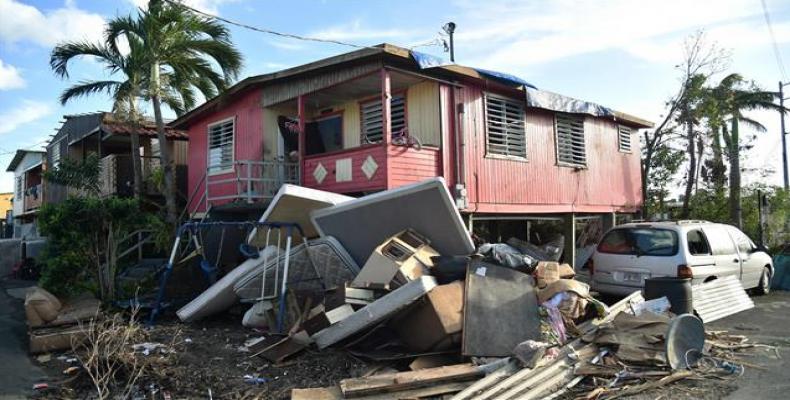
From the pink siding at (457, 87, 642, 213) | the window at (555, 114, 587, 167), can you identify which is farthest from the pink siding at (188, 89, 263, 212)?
the window at (555, 114, 587, 167)

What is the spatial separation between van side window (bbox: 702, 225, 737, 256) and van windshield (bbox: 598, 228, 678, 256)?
1119 mm

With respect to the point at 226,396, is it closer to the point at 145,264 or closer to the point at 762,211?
the point at 145,264

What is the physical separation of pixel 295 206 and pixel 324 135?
4694 millimetres

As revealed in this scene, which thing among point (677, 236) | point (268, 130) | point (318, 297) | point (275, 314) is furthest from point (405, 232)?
point (268, 130)

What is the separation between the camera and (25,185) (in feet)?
97.3

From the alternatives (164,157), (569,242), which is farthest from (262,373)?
(569,242)

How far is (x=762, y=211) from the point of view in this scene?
1548 cm

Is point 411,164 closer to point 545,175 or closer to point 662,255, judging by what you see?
point 545,175

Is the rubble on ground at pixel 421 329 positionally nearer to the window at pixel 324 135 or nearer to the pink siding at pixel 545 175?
the pink siding at pixel 545 175

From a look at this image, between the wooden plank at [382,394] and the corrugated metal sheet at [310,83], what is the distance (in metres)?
5.92

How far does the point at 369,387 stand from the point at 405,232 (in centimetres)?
306

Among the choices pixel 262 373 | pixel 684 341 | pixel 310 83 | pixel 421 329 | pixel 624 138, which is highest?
pixel 310 83

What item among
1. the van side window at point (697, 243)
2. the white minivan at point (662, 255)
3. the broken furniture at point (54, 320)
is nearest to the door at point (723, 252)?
the white minivan at point (662, 255)

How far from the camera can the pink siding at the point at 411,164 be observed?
9245 millimetres
